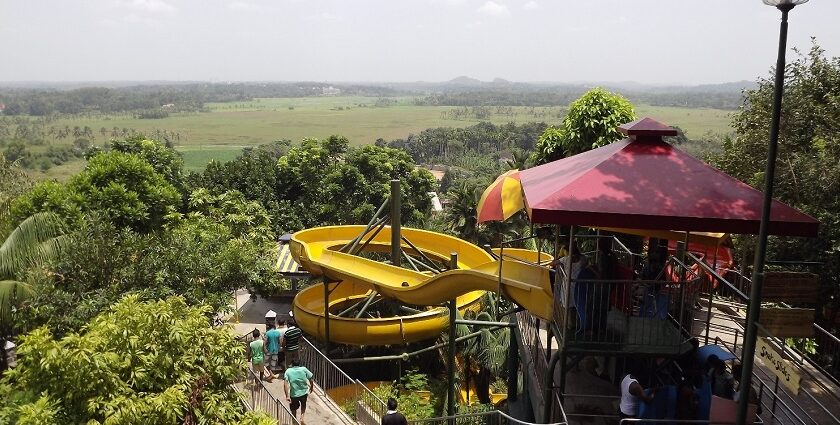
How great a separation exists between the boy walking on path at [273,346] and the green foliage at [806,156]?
9922 millimetres

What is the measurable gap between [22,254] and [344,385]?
25.1 feet

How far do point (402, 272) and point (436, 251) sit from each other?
439 centimetres

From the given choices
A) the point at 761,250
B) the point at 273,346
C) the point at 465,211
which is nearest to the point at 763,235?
the point at 761,250

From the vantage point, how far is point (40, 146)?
140 meters

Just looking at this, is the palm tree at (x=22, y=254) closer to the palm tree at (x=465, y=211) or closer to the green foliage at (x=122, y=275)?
the green foliage at (x=122, y=275)

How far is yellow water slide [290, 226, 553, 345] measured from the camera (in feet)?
33.7

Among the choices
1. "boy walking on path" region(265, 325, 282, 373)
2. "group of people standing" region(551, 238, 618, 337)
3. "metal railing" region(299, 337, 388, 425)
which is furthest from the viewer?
"boy walking on path" region(265, 325, 282, 373)

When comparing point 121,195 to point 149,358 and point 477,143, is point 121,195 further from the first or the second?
point 477,143

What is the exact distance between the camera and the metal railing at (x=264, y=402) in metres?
10.1

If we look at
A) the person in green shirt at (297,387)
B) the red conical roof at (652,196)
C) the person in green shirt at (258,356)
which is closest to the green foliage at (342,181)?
the person in green shirt at (258,356)

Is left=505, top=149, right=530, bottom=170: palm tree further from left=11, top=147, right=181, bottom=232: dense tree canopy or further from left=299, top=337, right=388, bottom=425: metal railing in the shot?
left=299, top=337, right=388, bottom=425: metal railing

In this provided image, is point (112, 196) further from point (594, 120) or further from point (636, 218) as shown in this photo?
point (636, 218)

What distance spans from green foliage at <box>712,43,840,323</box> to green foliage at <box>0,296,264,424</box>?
1036 centimetres

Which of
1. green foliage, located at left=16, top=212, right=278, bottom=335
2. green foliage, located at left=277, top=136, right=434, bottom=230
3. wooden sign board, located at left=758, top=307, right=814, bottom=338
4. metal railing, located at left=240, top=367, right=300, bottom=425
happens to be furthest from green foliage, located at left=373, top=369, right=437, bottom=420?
green foliage, located at left=277, top=136, right=434, bottom=230
